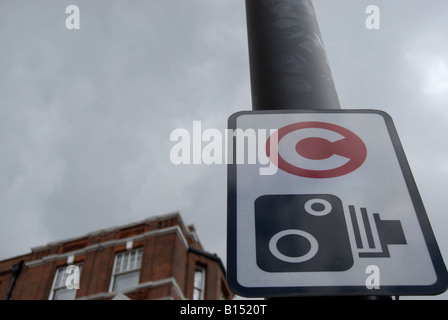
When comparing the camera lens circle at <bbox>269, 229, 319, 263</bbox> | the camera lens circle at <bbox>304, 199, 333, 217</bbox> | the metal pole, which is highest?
the metal pole

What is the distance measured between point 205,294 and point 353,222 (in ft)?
68.7

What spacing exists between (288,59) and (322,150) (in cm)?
59

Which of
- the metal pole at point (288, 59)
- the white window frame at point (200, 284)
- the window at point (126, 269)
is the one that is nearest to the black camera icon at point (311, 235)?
the metal pole at point (288, 59)

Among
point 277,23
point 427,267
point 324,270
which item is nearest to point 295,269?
point 324,270

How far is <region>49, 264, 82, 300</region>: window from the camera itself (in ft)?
69.2

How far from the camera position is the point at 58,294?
21234mm

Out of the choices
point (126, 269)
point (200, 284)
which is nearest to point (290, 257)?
Answer: point (126, 269)

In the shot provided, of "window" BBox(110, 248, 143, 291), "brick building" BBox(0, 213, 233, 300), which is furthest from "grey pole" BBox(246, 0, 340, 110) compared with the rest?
"window" BBox(110, 248, 143, 291)

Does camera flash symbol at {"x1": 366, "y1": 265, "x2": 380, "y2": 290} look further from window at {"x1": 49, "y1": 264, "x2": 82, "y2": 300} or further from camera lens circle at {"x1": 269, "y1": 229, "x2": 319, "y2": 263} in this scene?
window at {"x1": 49, "y1": 264, "x2": 82, "y2": 300}

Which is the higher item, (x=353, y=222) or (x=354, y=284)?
(x=353, y=222)

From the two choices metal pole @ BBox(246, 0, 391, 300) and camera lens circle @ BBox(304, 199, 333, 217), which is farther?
metal pole @ BBox(246, 0, 391, 300)

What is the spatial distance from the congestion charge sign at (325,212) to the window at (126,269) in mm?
19221

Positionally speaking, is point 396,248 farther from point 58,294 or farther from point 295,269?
point 58,294

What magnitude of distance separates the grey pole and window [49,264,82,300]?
2097 cm
